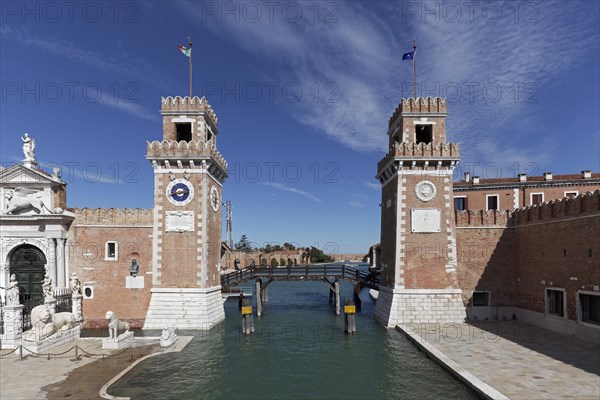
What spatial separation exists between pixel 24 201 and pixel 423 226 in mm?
26533

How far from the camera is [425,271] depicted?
933 inches

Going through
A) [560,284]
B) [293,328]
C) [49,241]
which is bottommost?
[293,328]

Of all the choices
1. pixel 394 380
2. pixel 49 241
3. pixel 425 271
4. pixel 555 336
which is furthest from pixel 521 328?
pixel 49 241

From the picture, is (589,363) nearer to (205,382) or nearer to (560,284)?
(560,284)

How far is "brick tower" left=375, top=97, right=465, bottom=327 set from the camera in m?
23.5

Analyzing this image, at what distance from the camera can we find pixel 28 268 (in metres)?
23.4

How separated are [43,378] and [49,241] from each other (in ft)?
38.8

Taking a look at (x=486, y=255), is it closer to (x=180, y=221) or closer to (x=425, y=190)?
(x=425, y=190)

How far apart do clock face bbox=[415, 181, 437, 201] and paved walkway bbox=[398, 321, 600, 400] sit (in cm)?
845

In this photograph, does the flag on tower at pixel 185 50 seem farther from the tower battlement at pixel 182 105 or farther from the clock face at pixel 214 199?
the clock face at pixel 214 199

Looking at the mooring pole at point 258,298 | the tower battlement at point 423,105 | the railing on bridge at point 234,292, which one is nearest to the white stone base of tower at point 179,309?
the mooring pole at point 258,298

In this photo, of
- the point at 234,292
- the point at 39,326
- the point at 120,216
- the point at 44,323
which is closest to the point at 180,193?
the point at 120,216

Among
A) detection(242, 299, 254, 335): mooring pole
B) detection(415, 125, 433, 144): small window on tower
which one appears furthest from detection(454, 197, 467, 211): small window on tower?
detection(242, 299, 254, 335): mooring pole

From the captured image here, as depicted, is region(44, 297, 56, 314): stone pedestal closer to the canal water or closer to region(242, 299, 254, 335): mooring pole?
the canal water
